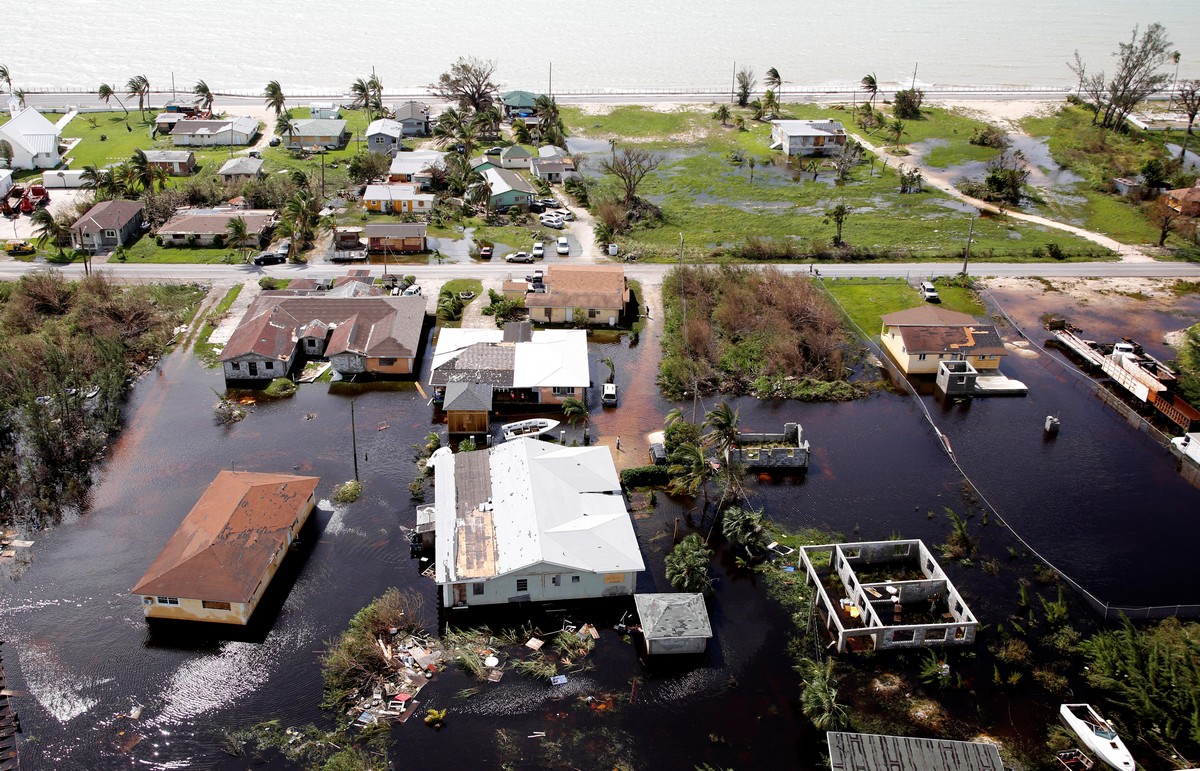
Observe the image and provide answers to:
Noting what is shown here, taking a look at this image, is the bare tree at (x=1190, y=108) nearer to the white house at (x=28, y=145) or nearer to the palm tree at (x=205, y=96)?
the palm tree at (x=205, y=96)

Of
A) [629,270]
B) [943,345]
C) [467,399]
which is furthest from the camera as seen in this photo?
[629,270]

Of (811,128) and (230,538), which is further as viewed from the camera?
(811,128)

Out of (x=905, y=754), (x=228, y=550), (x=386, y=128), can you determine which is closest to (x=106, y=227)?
(x=386, y=128)

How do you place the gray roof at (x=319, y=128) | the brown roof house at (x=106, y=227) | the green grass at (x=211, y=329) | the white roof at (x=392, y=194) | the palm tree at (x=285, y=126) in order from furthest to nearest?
the palm tree at (x=285, y=126) < the gray roof at (x=319, y=128) < the white roof at (x=392, y=194) < the brown roof house at (x=106, y=227) < the green grass at (x=211, y=329)

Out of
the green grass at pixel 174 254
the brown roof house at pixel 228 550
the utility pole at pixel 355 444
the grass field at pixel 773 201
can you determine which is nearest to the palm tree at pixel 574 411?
the utility pole at pixel 355 444

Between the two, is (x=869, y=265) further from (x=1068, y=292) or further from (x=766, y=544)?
(x=766, y=544)

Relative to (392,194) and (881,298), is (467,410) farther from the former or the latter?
(392,194)

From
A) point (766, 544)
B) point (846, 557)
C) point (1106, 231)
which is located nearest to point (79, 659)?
point (766, 544)

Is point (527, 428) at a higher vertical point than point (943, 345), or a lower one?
lower

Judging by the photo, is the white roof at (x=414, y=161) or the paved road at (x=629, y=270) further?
the white roof at (x=414, y=161)
